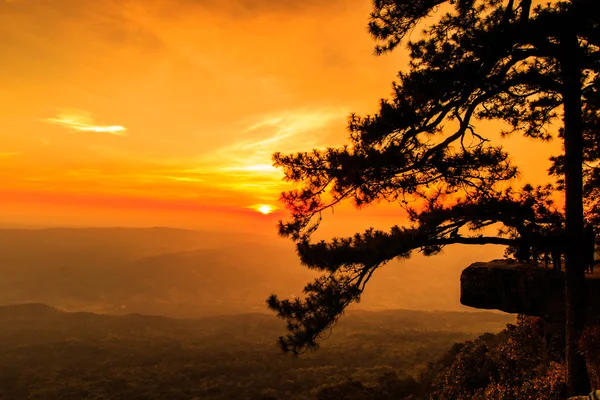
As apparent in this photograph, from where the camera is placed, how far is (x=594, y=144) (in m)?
11.5

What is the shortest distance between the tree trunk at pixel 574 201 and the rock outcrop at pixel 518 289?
2.43 meters

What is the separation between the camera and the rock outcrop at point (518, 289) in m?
9.99

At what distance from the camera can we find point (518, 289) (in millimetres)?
10297

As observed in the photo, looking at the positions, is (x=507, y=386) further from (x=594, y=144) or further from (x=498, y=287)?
(x=594, y=144)

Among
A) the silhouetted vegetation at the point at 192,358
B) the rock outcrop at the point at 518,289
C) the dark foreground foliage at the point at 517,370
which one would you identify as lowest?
the silhouetted vegetation at the point at 192,358

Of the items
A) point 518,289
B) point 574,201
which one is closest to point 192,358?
point 518,289

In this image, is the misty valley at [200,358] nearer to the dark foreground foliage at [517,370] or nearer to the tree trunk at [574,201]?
the dark foreground foliage at [517,370]

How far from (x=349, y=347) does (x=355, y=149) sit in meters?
85.1

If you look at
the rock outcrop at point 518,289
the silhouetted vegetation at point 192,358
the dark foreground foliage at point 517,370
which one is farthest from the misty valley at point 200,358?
the rock outcrop at point 518,289

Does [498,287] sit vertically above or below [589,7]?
below

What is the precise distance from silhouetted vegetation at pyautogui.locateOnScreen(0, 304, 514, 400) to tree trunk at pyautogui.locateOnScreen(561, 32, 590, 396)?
2797 centimetres

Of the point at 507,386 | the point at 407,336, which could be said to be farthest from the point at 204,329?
the point at 507,386

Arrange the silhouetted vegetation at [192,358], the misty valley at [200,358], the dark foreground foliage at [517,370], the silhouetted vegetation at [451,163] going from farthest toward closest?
the silhouetted vegetation at [192,358]
the misty valley at [200,358]
the dark foreground foliage at [517,370]
the silhouetted vegetation at [451,163]

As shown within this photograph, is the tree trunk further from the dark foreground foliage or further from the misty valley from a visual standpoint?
the misty valley
